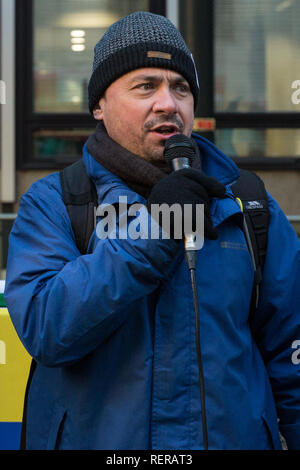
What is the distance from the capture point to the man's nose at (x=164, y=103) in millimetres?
1864

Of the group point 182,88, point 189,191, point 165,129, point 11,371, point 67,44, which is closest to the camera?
point 189,191

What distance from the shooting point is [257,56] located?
6.64 metres

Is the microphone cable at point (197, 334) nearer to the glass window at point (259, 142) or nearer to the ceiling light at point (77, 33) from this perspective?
the glass window at point (259, 142)

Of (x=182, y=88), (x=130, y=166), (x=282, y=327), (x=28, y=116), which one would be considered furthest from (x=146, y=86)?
(x=28, y=116)

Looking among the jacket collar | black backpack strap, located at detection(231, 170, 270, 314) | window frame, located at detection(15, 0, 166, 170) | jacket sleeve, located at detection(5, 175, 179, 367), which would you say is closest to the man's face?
the jacket collar

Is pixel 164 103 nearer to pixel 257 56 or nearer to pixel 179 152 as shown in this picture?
pixel 179 152

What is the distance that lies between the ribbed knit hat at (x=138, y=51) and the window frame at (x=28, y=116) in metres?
4.40

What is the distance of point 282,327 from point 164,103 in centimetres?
76

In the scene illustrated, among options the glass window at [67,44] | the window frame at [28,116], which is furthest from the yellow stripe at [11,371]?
the glass window at [67,44]

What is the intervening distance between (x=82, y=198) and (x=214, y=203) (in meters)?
0.38

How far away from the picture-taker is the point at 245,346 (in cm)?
173

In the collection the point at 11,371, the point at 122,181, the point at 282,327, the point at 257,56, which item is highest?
the point at 257,56
